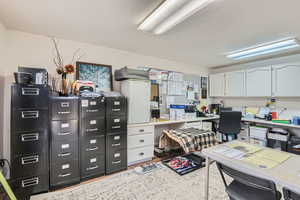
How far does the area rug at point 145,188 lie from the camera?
70.4 inches

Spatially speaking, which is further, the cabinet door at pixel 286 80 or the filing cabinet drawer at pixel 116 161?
the cabinet door at pixel 286 80

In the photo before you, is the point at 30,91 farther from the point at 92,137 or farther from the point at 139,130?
the point at 139,130

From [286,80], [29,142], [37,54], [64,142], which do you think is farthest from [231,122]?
[37,54]

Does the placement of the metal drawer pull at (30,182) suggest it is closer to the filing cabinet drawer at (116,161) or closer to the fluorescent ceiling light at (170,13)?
the filing cabinet drawer at (116,161)

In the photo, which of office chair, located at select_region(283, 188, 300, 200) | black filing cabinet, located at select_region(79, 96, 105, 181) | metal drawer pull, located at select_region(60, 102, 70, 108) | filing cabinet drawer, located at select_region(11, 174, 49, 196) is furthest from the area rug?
metal drawer pull, located at select_region(60, 102, 70, 108)

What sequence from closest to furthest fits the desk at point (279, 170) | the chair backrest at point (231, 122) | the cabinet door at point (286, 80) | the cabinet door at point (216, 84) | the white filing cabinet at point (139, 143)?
the desk at point (279, 170) < the white filing cabinet at point (139, 143) < the cabinet door at point (286, 80) < the chair backrest at point (231, 122) < the cabinet door at point (216, 84)

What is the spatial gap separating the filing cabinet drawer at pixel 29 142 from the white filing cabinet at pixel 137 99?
131 cm

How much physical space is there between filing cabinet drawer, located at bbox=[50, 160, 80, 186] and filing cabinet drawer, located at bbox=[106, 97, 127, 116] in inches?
35.4

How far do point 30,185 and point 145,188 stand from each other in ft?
4.92

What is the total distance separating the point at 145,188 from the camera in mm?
1961

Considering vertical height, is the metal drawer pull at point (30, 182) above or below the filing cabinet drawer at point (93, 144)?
below

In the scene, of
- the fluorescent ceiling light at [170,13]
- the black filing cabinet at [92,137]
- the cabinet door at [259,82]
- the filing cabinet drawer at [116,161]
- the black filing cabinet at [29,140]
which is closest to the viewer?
the fluorescent ceiling light at [170,13]

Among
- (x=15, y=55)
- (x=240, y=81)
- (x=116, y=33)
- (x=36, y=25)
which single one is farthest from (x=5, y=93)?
(x=240, y=81)

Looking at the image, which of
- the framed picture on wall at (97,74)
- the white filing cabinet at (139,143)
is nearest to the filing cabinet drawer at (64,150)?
the white filing cabinet at (139,143)
